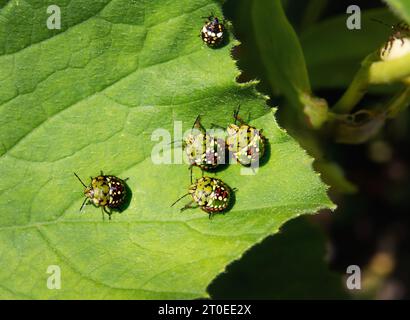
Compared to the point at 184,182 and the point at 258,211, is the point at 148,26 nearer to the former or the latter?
the point at 184,182

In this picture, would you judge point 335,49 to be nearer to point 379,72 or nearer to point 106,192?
point 379,72

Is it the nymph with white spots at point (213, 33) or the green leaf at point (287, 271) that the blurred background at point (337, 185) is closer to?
the green leaf at point (287, 271)

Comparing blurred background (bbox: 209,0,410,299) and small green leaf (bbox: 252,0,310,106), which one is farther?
blurred background (bbox: 209,0,410,299)

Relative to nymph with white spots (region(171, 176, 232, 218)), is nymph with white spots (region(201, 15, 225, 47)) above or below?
above

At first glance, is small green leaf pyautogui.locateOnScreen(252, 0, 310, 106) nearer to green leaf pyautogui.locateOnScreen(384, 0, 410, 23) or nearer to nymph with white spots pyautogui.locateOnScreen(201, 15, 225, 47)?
nymph with white spots pyautogui.locateOnScreen(201, 15, 225, 47)

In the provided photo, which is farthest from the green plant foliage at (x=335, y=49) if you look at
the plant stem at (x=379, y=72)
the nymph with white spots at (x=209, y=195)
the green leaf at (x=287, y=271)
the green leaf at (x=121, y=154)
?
the nymph with white spots at (x=209, y=195)

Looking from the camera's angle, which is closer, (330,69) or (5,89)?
(5,89)

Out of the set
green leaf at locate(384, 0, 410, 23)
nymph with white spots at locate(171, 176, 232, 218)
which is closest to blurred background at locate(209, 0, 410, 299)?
nymph with white spots at locate(171, 176, 232, 218)

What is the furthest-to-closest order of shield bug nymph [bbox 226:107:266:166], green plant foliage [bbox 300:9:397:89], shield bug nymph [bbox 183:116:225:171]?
green plant foliage [bbox 300:9:397:89] < shield bug nymph [bbox 183:116:225:171] < shield bug nymph [bbox 226:107:266:166]

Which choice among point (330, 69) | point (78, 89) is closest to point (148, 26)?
point (78, 89)
